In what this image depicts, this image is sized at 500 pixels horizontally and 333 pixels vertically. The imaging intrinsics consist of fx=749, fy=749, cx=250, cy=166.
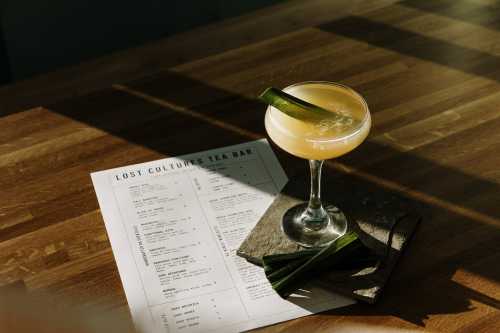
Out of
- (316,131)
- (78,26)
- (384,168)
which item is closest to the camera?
(316,131)

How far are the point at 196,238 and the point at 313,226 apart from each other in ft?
0.61

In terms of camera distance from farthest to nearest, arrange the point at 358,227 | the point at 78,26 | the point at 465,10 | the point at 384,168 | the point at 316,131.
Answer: the point at 78,26
the point at 465,10
the point at 384,168
the point at 358,227
the point at 316,131

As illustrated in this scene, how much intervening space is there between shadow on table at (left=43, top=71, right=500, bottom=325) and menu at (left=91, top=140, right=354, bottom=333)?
49 mm

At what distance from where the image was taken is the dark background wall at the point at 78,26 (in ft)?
7.18

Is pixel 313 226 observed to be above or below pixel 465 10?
below

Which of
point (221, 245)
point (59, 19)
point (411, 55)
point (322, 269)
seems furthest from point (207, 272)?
point (59, 19)

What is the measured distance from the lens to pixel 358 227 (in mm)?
1182

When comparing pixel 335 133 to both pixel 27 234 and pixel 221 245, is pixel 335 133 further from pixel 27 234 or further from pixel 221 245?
pixel 27 234

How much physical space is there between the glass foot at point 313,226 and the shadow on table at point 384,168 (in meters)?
0.06

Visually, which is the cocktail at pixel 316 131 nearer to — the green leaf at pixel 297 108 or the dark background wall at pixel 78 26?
the green leaf at pixel 297 108

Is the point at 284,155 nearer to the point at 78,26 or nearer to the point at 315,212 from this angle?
the point at 315,212

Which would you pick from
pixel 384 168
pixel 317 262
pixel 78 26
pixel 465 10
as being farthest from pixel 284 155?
pixel 78 26

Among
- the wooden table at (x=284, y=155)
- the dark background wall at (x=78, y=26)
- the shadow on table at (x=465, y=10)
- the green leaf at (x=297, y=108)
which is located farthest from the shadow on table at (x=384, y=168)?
the dark background wall at (x=78, y=26)

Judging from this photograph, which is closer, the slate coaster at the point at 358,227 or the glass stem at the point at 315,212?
the slate coaster at the point at 358,227
